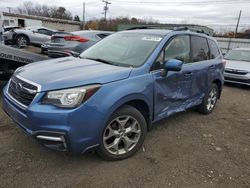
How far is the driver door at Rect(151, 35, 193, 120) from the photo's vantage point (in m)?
3.69

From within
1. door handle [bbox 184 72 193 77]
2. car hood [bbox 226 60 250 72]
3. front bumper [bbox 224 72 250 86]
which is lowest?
front bumper [bbox 224 72 250 86]

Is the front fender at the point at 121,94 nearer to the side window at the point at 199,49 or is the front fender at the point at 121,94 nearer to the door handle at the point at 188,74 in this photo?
the door handle at the point at 188,74

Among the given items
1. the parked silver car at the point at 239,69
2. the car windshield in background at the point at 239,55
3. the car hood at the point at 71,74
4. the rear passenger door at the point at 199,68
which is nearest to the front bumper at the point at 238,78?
the parked silver car at the point at 239,69

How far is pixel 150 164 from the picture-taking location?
11.0 feet

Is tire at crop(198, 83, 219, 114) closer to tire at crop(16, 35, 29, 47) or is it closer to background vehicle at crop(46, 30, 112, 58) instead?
background vehicle at crop(46, 30, 112, 58)

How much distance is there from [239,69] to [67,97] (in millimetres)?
7926

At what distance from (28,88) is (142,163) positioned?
1.73 metres

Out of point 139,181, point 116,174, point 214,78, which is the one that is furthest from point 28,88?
point 214,78

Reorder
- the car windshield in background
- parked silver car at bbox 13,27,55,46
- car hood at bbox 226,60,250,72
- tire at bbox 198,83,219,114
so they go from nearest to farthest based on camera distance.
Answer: tire at bbox 198,83,219,114, car hood at bbox 226,60,250,72, the car windshield in background, parked silver car at bbox 13,27,55,46

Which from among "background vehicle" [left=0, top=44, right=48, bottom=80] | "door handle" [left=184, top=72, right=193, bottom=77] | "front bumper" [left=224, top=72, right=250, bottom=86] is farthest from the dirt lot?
"front bumper" [left=224, top=72, right=250, bottom=86]

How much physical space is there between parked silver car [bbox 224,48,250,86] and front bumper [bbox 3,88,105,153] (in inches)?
295

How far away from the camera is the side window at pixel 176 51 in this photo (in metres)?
3.74

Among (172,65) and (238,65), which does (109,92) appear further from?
(238,65)

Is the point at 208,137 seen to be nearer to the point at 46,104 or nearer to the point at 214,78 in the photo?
the point at 214,78
